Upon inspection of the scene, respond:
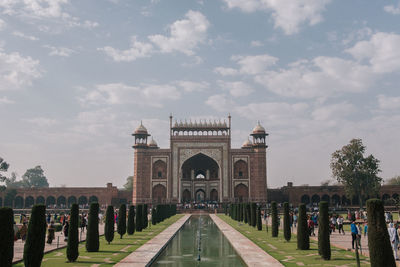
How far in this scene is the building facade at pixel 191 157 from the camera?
4566 centimetres

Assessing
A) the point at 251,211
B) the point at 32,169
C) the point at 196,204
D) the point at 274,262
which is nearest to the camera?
the point at 274,262

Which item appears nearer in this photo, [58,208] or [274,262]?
[274,262]

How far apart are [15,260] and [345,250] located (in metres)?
10.5

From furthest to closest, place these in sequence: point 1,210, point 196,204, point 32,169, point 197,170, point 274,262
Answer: point 32,169
point 197,170
point 196,204
point 274,262
point 1,210

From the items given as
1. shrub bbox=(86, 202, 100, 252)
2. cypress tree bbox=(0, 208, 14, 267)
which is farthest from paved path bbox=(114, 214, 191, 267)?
cypress tree bbox=(0, 208, 14, 267)

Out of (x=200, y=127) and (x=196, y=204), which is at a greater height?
(x=200, y=127)

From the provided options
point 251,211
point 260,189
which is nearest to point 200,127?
point 260,189

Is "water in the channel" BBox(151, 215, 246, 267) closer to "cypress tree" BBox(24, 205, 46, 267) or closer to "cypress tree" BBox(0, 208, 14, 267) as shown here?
"cypress tree" BBox(24, 205, 46, 267)

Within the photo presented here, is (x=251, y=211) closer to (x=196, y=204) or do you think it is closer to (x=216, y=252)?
(x=216, y=252)

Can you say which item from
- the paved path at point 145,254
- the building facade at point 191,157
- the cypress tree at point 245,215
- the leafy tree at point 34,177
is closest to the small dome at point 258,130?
the building facade at point 191,157

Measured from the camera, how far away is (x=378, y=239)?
8.39 meters

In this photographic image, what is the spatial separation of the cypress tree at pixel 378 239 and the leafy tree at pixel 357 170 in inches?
1318

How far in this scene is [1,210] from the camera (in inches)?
323

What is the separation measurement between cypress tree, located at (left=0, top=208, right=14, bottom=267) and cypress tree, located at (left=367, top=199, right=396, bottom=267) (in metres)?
7.58
